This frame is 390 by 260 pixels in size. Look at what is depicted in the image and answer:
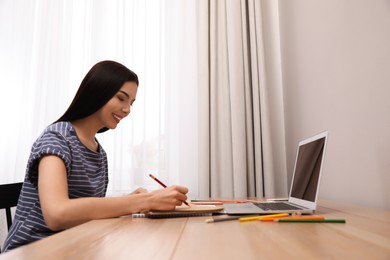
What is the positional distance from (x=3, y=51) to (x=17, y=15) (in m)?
0.29

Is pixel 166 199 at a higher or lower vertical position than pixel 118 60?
lower

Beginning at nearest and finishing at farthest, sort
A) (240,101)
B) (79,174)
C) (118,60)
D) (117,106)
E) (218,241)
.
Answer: (218,241), (79,174), (117,106), (240,101), (118,60)

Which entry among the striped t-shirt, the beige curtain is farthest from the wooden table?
the beige curtain

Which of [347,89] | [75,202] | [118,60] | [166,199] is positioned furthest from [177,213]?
[118,60]

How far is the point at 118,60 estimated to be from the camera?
1.96 m

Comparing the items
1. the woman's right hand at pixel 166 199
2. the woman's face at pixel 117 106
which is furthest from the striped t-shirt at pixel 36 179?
the woman's right hand at pixel 166 199

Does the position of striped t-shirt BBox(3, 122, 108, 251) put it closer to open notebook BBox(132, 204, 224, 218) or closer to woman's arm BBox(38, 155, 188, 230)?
woman's arm BBox(38, 155, 188, 230)

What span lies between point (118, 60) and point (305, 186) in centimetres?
156

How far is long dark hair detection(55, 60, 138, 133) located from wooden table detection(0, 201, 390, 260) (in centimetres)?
56

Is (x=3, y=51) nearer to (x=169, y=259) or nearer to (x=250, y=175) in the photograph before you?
(x=250, y=175)

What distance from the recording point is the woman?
0.73m

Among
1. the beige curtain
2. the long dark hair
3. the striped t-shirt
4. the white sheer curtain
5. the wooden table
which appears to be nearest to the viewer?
the wooden table

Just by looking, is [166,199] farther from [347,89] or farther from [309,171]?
[347,89]

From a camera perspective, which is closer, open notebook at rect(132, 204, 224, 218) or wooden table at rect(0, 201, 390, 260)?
wooden table at rect(0, 201, 390, 260)
